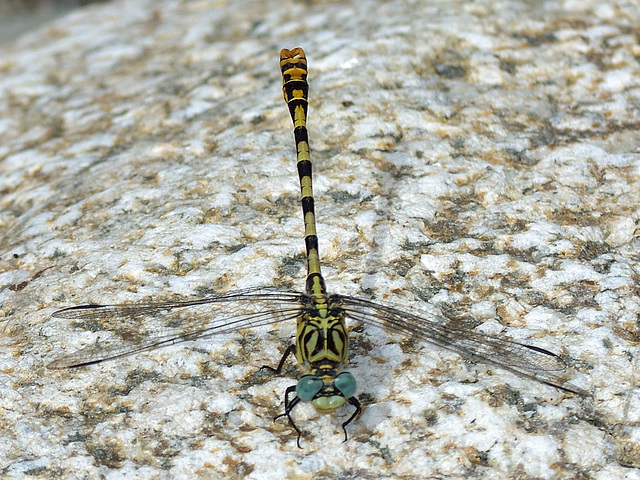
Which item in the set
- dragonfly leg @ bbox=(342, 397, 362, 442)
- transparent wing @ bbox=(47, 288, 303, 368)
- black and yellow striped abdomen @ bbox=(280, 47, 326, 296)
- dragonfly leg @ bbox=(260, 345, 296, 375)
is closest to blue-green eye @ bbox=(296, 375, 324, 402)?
dragonfly leg @ bbox=(342, 397, 362, 442)

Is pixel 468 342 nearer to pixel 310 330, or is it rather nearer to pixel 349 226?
pixel 310 330

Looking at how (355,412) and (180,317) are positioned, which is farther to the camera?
(180,317)

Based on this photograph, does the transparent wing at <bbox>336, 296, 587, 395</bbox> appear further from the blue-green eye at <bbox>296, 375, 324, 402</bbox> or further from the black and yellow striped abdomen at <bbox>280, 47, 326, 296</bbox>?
the blue-green eye at <bbox>296, 375, 324, 402</bbox>

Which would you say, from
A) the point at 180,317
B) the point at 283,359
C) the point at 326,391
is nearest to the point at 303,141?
the point at 180,317

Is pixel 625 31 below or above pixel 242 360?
above

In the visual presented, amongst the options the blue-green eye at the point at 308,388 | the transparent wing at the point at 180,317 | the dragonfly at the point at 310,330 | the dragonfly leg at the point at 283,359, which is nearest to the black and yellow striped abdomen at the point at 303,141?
the dragonfly at the point at 310,330

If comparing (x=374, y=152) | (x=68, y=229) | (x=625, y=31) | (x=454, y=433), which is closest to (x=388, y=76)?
(x=374, y=152)

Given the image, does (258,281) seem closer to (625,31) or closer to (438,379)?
(438,379)
